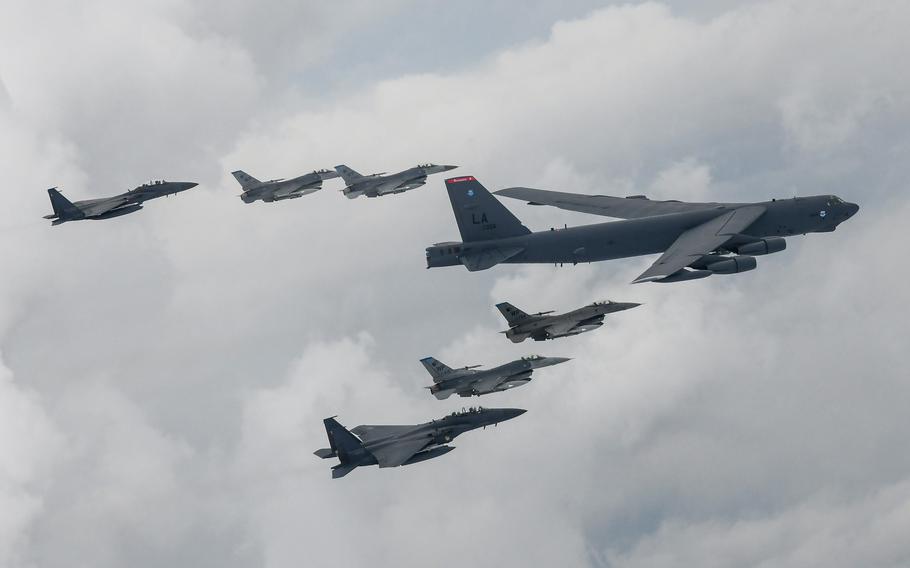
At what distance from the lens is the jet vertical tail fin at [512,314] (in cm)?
10262

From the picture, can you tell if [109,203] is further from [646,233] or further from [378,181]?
[646,233]

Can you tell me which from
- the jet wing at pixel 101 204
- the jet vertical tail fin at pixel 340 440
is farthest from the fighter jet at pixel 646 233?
the jet wing at pixel 101 204

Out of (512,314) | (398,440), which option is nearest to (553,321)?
(512,314)

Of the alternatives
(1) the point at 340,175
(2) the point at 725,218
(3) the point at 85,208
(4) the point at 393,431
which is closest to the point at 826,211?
(2) the point at 725,218

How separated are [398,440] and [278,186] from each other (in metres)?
44.1

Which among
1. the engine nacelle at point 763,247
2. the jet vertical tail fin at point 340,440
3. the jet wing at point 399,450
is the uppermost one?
the engine nacelle at point 763,247

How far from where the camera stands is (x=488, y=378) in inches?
4011

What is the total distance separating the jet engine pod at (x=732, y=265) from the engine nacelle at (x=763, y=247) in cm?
306

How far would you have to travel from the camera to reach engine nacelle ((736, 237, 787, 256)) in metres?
102

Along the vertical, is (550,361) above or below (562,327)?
below

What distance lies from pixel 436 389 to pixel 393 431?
5.93 meters

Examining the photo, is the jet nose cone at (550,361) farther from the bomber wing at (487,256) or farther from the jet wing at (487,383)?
the bomber wing at (487,256)

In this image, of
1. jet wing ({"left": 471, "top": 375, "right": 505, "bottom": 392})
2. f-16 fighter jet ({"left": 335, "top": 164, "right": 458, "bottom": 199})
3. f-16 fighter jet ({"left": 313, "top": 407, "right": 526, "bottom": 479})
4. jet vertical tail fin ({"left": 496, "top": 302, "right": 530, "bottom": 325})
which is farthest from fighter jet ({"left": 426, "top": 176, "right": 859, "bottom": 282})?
f-16 fighter jet ({"left": 335, "top": 164, "right": 458, "bottom": 199})

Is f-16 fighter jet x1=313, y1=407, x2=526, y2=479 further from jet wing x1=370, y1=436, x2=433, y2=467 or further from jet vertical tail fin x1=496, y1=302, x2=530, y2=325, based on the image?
jet vertical tail fin x1=496, y1=302, x2=530, y2=325
